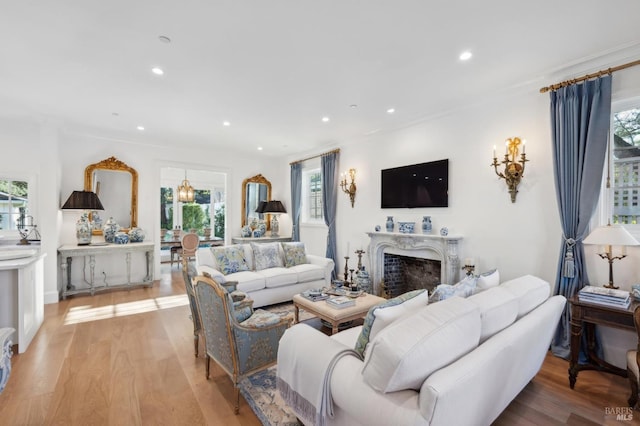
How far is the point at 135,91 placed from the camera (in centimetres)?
344

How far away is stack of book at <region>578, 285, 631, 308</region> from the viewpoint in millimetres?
2234

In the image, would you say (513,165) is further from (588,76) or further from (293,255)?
(293,255)

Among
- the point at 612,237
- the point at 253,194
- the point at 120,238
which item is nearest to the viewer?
the point at 612,237

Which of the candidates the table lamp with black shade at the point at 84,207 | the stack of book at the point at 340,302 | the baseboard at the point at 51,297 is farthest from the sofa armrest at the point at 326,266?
the baseboard at the point at 51,297

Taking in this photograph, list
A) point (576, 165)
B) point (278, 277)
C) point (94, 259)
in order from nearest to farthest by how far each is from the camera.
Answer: point (576, 165)
point (278, 277)
point (94, 259)

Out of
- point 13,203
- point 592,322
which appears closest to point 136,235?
point 13,203

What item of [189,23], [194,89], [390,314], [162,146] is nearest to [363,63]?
[189,23]

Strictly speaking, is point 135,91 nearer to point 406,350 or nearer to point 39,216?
point 39,216

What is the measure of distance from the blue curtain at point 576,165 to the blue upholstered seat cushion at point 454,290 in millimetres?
1252

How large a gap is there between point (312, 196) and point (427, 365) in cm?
567

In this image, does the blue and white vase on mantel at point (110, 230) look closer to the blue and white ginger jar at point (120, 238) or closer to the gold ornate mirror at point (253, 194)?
the blue and white ginger jar at point (120, 238)

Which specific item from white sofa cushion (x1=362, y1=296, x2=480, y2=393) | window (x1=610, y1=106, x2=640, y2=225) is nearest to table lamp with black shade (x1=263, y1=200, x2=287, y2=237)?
window (x1=610, y1=106, x2=640, y2=225)

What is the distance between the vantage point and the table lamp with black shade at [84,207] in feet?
15.9

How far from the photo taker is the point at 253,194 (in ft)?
24.1
